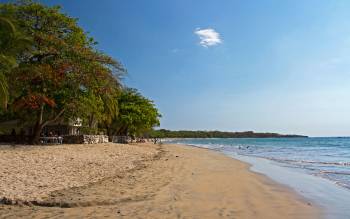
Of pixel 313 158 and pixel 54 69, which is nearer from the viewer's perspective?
pixel 54 69

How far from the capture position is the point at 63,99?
25.8m

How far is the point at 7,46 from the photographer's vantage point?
21.3m

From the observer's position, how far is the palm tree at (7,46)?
1859cm

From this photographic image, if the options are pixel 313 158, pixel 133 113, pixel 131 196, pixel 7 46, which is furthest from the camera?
pixel 133 113

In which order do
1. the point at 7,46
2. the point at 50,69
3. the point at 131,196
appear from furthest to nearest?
1. the point at 50,69
2. the point at 7,46
3. the point at 131,196

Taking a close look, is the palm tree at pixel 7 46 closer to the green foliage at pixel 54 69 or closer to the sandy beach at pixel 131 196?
the green foliage at pixel 54 69

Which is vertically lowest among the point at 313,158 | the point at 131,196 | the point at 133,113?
the point at 131,196

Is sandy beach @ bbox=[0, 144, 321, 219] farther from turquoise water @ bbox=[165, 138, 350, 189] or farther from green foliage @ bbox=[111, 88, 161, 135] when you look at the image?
green foliage @ bbox=[111, 88, 161, 135]

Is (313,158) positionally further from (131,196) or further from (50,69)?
(131,196)

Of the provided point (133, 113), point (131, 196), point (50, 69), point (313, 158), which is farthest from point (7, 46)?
point (133, 113)

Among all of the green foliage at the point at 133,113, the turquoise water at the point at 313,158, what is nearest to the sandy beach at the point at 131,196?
the turquoise water at the point at 313,158

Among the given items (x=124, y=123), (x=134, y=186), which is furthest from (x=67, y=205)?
(x=124, y=123)

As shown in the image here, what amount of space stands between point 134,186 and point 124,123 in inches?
1577

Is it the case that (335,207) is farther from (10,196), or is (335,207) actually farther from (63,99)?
(63,99)
